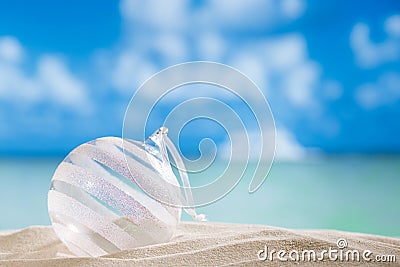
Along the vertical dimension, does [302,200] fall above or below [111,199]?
above

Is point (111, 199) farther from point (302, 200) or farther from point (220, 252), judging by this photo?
point (302, 200)

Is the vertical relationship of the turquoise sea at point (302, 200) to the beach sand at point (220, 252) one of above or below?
above

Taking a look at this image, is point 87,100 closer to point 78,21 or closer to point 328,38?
Answer: point 78,21

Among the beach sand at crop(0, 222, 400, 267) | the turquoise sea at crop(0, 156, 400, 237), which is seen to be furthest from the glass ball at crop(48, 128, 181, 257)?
the turquoise sea at crop(0, 156, 400, 237)

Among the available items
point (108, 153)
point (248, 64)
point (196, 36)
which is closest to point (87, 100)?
point (196, 36)

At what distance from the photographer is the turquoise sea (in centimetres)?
276

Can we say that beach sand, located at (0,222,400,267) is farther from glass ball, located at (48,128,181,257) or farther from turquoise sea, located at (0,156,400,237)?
turquoise sea, located at (0,156,400,237)

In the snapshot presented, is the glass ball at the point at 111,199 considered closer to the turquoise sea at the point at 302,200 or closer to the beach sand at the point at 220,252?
the beach sand at the point at 220,252

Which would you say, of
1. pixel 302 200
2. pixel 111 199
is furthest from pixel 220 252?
pixel 302 200

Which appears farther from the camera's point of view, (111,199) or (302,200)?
(302,200)

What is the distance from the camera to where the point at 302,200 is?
3201mm

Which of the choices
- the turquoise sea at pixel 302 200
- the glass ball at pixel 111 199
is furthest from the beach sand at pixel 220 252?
the turquoise sea at pixel 302 200

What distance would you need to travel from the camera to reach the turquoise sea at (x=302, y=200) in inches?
109

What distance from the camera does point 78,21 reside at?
4992 millimetres
